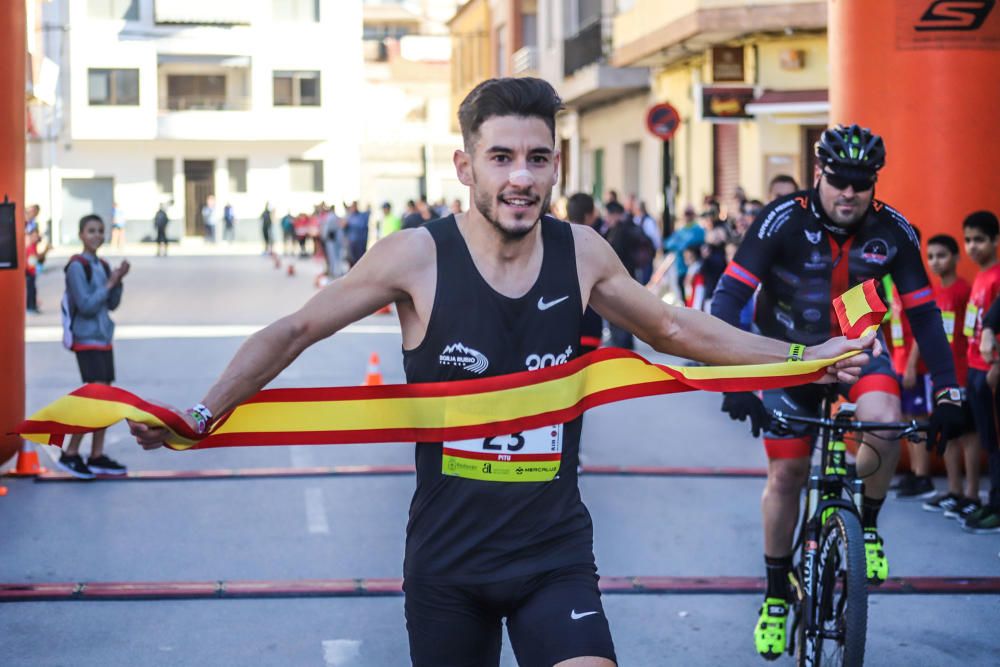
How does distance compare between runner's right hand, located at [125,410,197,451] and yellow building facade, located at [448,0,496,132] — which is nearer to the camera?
runner's right hand, located at [125,410,197,451]

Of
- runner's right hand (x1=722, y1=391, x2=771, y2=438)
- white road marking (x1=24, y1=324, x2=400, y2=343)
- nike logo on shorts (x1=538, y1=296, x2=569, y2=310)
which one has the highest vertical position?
nike logo on shorts (x1=538, y1=296, x2=569, y2=310)

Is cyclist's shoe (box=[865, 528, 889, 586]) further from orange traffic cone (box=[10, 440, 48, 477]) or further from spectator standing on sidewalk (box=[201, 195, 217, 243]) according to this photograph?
spectator standing on sidewalk (box=[201, 195, 217, 243])

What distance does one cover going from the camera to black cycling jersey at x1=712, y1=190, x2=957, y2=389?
5.95m

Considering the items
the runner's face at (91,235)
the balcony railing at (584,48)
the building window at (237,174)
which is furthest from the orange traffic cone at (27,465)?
the building window at (237,174)

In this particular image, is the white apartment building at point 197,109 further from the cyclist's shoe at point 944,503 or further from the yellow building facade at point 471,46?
the cyclist's shoe at point 944,503

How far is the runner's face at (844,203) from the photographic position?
5.86 m

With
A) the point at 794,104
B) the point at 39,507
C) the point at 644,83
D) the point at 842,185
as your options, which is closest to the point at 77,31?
the point at 644,83

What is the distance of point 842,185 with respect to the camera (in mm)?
5852

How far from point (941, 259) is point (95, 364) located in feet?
18.4

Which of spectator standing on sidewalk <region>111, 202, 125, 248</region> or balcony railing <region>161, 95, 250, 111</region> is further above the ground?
balcony railing <region>161, 95, 250, 111</region>

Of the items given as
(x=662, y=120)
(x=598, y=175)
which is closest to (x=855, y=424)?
(x=662, y=120)

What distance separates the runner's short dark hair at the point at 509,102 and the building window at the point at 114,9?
65875mm

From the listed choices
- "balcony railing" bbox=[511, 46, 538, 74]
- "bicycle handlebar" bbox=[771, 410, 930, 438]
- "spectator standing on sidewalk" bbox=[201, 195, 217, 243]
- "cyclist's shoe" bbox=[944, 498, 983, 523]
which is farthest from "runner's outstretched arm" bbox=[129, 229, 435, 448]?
"spectator standing on sidewalk" bbox=[201, 195, 217, 243]

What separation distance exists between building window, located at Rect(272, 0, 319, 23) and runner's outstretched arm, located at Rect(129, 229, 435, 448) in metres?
66.0
